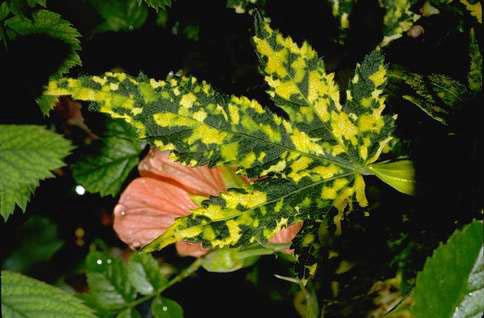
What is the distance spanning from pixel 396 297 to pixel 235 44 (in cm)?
45

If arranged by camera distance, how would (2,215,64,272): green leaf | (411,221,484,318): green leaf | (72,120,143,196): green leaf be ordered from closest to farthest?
(411,221,484,318): green leaf, (72,120,143,196): green leaf, (2,215,64,272): green leaf

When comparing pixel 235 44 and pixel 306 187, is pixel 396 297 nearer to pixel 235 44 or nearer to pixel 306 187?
pixel 306 187

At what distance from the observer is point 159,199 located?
30.6 inches

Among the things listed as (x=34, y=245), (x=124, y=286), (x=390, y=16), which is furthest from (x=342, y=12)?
(x=34, y=245)

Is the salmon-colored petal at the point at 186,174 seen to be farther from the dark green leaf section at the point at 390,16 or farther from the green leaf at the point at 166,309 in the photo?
the dark green leaf section at the point at 390,16

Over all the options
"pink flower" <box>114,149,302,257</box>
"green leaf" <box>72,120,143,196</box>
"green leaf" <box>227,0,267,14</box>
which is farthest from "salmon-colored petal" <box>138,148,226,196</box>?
"green leaf" <box>227,0,267,14</box>

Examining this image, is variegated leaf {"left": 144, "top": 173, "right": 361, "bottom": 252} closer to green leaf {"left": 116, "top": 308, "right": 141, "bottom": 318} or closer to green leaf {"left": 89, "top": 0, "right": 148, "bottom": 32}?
green leaf {"left": 116, "top": 308, "right": 141, "bottom": 318}

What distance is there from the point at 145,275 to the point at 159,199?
0.41 ft

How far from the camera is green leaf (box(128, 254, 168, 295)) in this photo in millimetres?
813

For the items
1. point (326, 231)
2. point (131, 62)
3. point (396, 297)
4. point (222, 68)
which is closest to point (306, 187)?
point (326, 231)

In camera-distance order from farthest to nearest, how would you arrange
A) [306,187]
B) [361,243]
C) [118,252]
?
[118,252] < [361,243] < [306,187]

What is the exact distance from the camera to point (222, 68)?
86 centimetres

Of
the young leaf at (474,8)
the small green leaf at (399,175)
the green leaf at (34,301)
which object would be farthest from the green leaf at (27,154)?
the young leaf at (474,8)

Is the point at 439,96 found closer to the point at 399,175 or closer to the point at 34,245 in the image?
the point at 399,175
